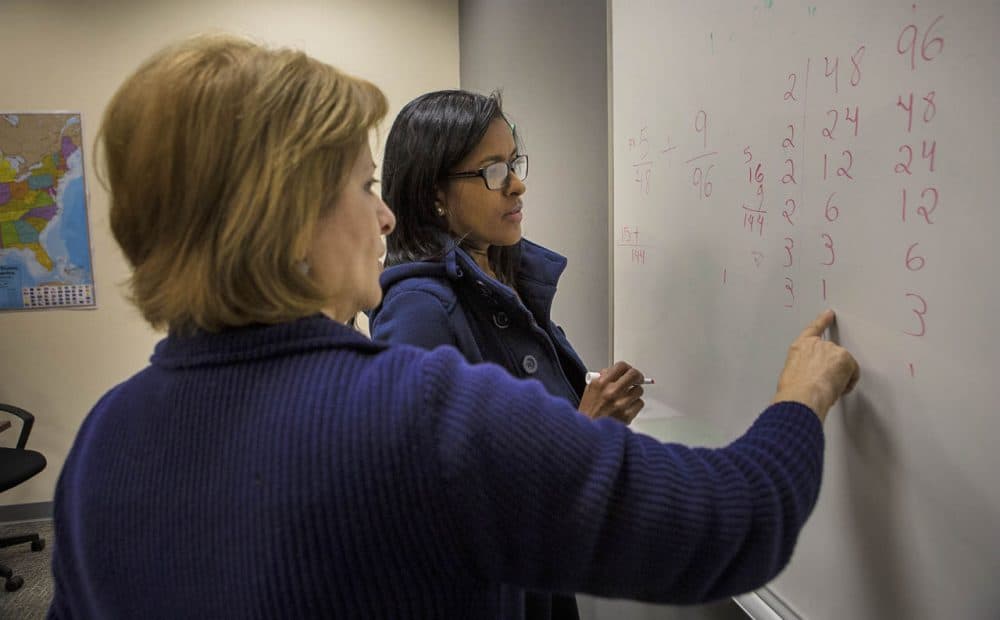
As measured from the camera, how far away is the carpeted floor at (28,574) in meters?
2.55

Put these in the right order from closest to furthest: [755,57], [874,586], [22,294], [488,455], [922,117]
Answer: [488,455] < [922,117] < [874,586] < [755,57] < [22,294]

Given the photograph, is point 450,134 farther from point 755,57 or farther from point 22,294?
point 22,294

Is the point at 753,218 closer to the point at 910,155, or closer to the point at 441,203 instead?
the point at 910,155

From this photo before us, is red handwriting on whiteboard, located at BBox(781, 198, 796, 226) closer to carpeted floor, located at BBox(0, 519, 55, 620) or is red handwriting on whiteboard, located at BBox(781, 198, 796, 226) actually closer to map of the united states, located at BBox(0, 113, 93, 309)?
carpeted floor, located at BBox(0, 519, 55, 620)

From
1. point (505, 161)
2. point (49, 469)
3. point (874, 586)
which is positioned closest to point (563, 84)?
point (505, 161)

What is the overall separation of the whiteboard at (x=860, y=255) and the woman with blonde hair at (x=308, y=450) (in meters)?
0.23

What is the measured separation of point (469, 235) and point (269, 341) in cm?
75

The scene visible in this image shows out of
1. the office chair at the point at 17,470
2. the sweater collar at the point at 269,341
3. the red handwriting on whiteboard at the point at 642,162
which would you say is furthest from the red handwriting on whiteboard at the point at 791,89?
the office chair at the point at 17,470

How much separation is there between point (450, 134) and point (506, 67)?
143 centimetres

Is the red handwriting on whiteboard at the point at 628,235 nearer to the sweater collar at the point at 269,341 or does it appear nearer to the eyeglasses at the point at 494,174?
the eyeglasses at the point at 494,174

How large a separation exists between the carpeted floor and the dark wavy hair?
91.8 inches

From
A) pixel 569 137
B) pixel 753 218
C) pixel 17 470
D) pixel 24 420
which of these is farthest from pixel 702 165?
pixel 24 420

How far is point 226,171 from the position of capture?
0.55 meters

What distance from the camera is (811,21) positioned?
87 cm
